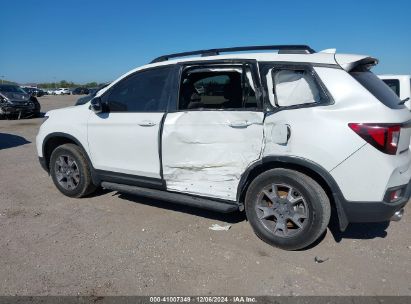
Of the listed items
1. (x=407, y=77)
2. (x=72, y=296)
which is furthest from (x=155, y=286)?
(x=407, y=77)

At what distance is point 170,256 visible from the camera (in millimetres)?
3496

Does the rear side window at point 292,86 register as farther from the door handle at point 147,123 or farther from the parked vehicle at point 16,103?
the parked vehicle at point 16,103

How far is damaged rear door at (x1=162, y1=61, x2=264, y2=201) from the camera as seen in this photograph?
3.63 m

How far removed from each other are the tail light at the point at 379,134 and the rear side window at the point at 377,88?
28 cm

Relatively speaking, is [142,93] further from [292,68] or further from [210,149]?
[292,68]

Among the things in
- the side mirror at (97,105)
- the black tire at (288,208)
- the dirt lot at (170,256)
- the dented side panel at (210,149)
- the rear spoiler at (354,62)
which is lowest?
the dirt lot at (170,256)

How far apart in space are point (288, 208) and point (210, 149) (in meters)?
1.00

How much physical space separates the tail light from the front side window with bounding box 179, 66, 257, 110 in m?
1.05

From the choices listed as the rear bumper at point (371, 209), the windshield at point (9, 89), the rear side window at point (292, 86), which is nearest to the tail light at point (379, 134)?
the rear side window at point (292, 86)

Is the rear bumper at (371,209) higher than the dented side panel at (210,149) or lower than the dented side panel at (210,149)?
lower

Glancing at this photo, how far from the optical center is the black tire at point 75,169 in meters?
A: 4.94

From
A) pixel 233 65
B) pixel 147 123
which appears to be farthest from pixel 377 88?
pixel 147 123

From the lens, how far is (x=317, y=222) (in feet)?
10.9

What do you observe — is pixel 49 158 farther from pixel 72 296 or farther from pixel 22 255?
pixel 72 296
